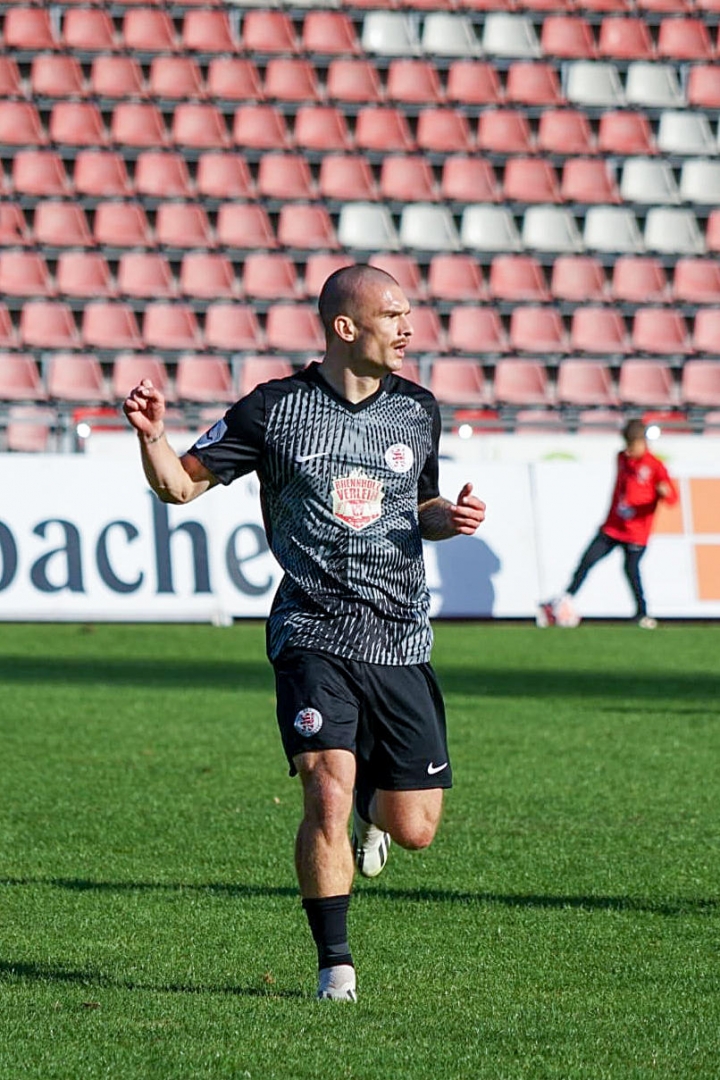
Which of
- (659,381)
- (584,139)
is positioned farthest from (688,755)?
(584,139)

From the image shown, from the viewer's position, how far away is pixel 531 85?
26.0 metres

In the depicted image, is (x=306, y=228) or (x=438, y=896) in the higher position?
(x=306, y=228)

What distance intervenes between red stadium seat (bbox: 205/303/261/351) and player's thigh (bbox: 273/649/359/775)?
1822 cm

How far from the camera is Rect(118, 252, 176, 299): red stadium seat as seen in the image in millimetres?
23484

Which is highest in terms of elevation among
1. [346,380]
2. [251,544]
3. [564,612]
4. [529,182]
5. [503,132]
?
[503,132]

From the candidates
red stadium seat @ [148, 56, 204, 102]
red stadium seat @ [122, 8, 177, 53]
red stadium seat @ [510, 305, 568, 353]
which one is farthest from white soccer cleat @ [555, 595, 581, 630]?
red stadium seat @ [122, 8, 177, 53]

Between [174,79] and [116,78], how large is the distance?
759 millimetres

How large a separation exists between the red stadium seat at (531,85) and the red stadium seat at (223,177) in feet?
13.1

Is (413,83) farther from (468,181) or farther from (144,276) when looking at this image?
(144,276)

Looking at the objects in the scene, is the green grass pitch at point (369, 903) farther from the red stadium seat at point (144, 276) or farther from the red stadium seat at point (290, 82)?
the red stadium seat at point (290, 82)

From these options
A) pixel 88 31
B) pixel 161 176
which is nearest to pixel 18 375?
pixel 161 176

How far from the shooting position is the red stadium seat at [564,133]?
1017 inches

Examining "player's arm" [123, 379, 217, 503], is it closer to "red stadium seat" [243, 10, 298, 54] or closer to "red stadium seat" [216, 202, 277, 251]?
"red stadium seat" [216, 202, 277, 251]

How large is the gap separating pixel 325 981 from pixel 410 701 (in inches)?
31.5
